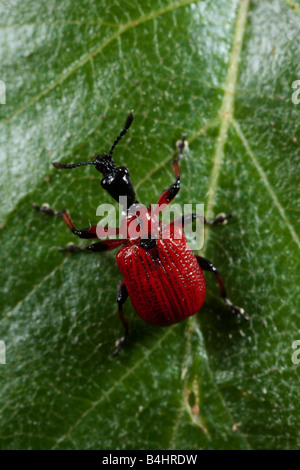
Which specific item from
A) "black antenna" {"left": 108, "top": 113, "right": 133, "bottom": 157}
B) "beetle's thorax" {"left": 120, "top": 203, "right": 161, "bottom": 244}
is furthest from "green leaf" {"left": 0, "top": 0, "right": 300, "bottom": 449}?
"beetle's thorax" {"left": 120, "top": 203, "right": 161, "bottom": 244}

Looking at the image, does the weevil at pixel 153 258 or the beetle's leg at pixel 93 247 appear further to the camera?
the beetle's leg at pixel 93 247

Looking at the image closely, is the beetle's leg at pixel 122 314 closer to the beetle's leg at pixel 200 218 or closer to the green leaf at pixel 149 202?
the green leaf at pixel 149 202

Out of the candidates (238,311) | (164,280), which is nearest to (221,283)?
(238,311)

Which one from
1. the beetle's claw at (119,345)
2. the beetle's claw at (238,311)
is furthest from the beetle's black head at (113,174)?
the beetle's claw at (238,311)

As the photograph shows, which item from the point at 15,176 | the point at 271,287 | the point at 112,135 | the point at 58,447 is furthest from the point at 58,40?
the point at 58,447

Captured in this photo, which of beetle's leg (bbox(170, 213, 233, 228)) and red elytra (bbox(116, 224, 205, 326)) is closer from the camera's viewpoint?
red elytra (bbox(116, 224, 205, 326))

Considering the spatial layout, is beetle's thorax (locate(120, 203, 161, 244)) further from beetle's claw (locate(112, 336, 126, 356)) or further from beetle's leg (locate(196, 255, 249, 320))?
beetle's claw (locate(112, 336, 126, 356))
